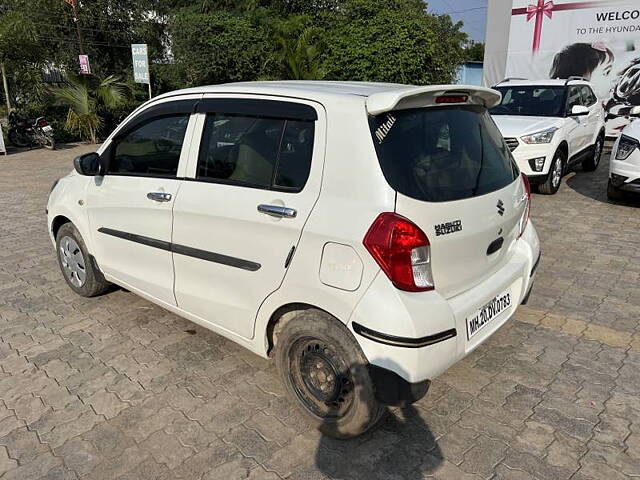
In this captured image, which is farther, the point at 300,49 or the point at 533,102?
the point at 300,49

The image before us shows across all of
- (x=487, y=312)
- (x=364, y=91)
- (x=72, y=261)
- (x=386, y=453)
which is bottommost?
(x=386, y=453)

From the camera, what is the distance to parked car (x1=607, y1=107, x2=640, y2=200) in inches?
254

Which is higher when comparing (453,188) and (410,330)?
(453,188)

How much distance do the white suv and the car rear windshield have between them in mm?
4613

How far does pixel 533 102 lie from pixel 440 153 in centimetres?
664

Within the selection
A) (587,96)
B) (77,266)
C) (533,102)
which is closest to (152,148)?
(77,266)

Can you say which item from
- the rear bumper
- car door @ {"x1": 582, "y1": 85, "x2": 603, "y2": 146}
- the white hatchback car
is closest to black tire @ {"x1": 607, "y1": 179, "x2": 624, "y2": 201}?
car door @ {"x1": 582, "y1": 85, "x2": 603, "y2": 146}

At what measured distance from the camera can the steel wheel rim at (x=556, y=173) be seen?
7554 mm

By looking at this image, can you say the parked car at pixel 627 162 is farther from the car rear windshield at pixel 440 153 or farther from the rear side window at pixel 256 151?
the rear side window at pixel 256 151

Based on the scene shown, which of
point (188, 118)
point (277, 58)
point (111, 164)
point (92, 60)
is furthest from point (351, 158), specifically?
point (92, 60)

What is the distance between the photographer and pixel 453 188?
2.49 meters

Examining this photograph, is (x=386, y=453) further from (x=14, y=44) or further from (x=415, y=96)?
(x=14, y=44)

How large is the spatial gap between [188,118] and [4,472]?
2.15 metres

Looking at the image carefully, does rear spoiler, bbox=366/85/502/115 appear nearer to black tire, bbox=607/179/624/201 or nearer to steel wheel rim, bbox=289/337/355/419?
steel wheel rim, bbox=289/337/355/419
